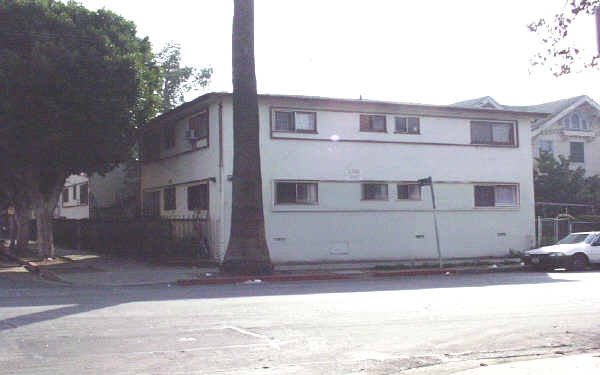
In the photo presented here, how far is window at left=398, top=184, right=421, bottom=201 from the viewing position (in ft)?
84.7

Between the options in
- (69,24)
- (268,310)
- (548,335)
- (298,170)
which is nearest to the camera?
(548,335)

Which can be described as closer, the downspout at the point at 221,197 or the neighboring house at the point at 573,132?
the downspout at the point at 221,197

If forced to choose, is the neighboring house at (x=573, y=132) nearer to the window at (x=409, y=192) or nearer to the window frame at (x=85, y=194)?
the window at (x=409, y=192)

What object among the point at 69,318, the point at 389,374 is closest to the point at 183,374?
the point at 389,374

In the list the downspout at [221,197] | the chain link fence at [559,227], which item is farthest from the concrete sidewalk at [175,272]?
the chain link fence at [559,227]

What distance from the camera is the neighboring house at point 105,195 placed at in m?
34.9

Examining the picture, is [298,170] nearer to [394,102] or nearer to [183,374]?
[394,102]

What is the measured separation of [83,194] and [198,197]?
16.4m

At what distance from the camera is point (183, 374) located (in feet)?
22.4

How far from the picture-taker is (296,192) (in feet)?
79.1

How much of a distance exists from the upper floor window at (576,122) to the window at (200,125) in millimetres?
28578

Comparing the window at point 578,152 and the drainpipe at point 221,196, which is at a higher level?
the window at point 578,152

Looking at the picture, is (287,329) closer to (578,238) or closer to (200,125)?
(200,125)

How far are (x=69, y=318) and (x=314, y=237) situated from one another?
Result: 1448 centimetres
